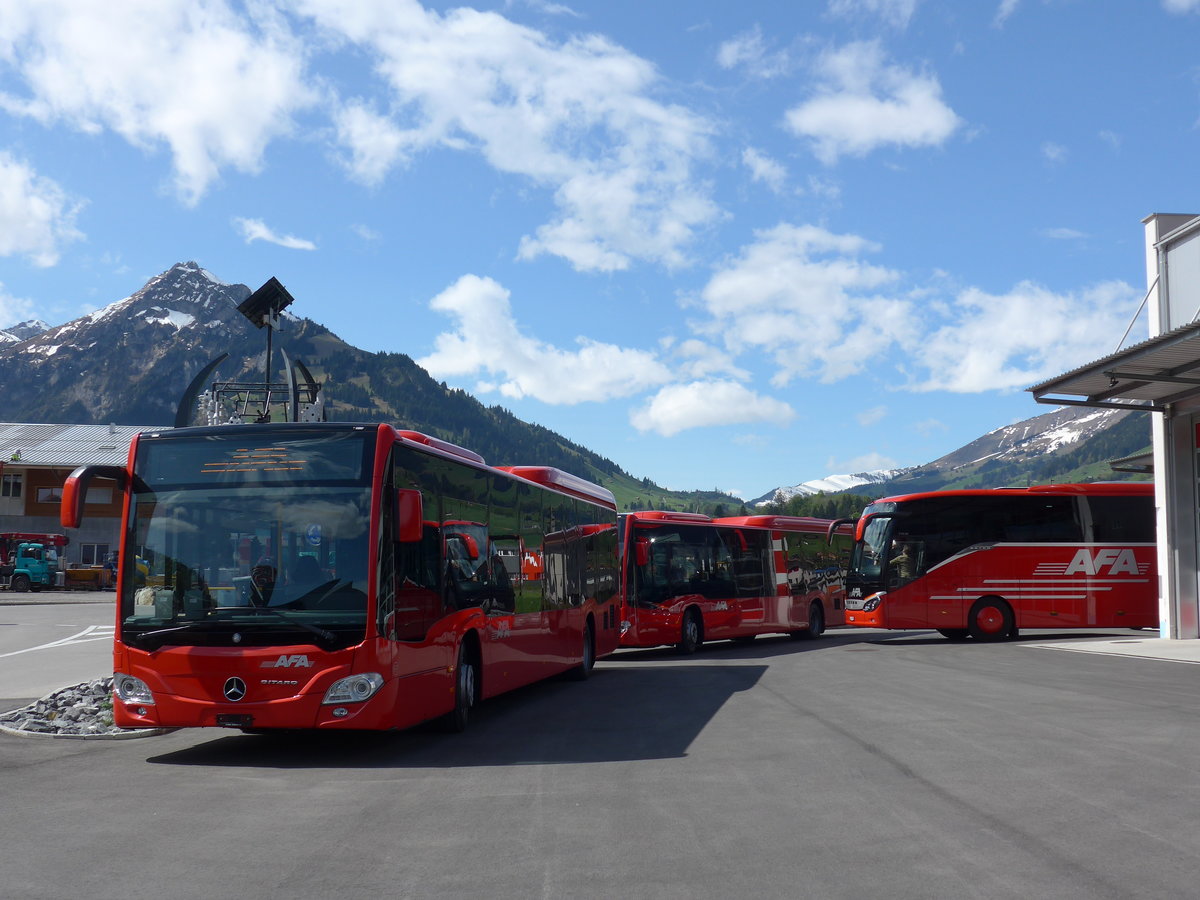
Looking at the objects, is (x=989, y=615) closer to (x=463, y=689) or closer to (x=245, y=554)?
(x=463, y=689)

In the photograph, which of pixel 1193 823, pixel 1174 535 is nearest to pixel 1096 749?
pixel 1193 823

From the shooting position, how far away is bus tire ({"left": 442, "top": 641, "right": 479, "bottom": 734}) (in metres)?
11.2

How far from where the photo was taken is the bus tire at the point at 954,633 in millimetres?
27198

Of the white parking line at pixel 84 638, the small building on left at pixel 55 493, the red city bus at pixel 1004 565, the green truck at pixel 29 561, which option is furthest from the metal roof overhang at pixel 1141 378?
the small building on left at pixel 55 493

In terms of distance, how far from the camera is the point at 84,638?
2736 centimetres

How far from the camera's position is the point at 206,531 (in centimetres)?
948

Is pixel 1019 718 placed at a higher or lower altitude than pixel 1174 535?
lower

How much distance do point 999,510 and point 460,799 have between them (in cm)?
2184

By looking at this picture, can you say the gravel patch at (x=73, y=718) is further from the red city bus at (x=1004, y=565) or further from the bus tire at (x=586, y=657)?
the red city bus at (x=1004, y=565)

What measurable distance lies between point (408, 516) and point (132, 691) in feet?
8.77

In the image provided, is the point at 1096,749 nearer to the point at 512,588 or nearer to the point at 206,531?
the point at 512,588

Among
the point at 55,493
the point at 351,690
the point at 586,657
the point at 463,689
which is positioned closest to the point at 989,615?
the point at 586,657

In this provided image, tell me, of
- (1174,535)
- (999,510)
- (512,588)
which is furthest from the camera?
(999,510)

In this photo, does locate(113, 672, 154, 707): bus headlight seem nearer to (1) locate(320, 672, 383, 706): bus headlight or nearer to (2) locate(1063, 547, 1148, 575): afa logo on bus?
(1) locate(320, 672, 383, 706): bus headlight
